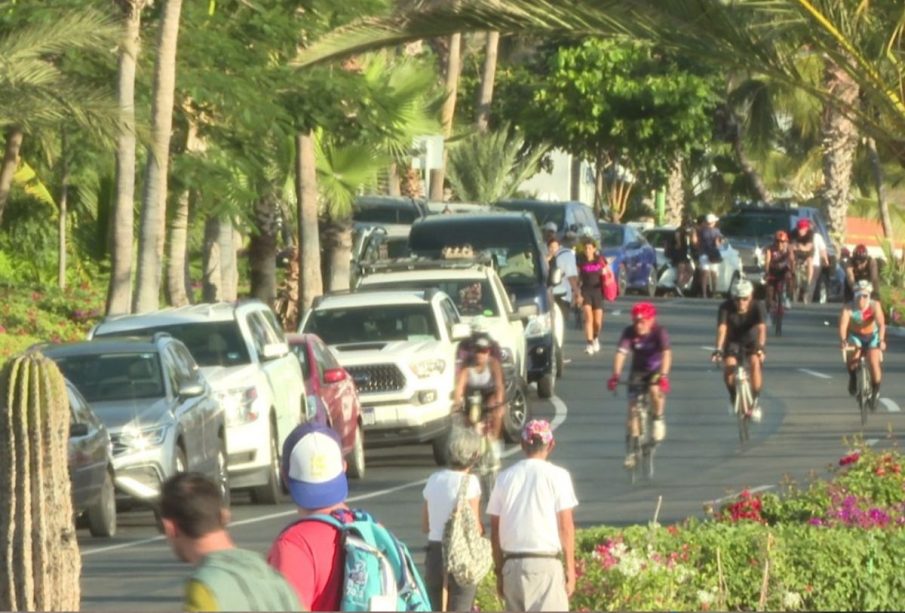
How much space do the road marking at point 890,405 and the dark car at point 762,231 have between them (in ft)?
63.5

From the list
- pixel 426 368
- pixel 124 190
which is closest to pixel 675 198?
pixel 124 190

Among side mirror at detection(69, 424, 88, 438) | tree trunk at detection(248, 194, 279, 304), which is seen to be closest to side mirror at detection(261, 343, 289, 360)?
side mirror at detection(69, 424, 88, 438)

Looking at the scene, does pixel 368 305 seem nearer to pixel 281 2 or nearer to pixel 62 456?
pixel 281 2

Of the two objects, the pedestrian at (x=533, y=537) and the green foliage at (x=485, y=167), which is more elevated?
the green foliage at (x=485, y=167)

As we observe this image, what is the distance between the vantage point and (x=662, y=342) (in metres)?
20.8

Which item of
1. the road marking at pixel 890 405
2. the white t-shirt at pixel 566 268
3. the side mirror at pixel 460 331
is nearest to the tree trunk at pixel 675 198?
the white t-shirt at pixel 566 268

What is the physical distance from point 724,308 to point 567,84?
126 ft

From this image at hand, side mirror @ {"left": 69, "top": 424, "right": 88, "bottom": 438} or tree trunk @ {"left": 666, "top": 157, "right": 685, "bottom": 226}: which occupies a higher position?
tree trunk @ {"left": 666, "top": 157, "right": 685, "bottom": 226}

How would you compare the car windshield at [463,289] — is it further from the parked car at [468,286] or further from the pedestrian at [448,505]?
the pedestrian at [448,505]

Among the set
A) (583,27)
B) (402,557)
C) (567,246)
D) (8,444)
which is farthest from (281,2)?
(402,557)

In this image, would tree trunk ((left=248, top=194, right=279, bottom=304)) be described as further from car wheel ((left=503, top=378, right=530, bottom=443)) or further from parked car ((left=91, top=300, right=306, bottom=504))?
parked car ((left=91, top=300, right=306, bottom=504))

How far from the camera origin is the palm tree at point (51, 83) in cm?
2388

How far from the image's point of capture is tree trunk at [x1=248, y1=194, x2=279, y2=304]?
35.0m

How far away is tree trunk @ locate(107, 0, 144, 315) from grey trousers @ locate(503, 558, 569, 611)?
54.3 feet
